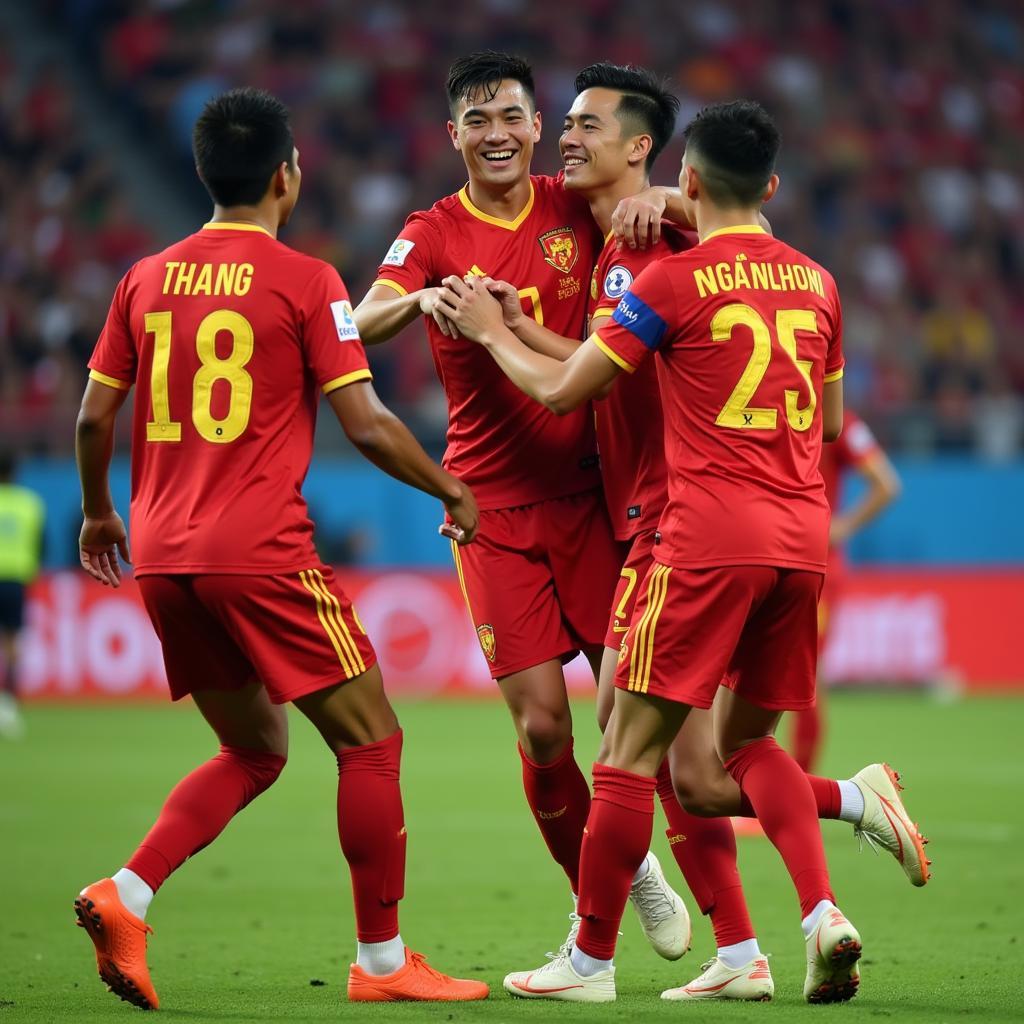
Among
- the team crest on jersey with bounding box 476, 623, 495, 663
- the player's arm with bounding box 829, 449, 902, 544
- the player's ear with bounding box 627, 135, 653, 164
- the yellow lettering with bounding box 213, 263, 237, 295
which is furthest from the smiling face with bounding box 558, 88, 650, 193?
the player's arm with bounding box 829, 449, 902, 544

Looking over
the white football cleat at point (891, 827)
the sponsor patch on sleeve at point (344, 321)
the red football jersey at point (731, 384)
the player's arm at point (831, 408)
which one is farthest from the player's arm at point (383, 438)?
the white football cleat at point (891, 827)

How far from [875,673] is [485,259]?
39.9 ft

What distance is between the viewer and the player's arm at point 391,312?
17.3ft

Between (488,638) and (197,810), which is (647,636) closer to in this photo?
(488,638)

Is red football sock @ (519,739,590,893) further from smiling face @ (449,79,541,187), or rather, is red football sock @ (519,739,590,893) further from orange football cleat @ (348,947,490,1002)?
smiling face @ (449,79,541,187)

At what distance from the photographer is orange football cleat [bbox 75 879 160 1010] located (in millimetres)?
4742

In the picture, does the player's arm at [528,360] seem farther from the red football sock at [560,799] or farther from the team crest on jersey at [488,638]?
the red football sock at [560,799]

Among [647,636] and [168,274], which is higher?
[168,274]

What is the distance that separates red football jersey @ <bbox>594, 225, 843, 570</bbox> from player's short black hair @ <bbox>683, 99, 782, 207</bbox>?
0.11 metres

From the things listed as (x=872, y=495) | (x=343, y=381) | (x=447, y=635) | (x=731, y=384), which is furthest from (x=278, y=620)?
(x=447, y=635)

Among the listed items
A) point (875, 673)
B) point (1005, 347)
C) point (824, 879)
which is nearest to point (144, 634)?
point (875, 673)

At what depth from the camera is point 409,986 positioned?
5.01 m

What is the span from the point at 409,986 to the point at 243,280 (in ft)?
6.74

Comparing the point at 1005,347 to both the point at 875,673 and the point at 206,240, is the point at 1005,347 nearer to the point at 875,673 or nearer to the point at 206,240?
the point at 875,673
